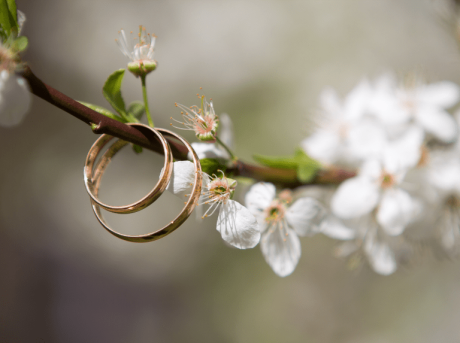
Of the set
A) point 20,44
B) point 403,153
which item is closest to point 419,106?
point 403,153

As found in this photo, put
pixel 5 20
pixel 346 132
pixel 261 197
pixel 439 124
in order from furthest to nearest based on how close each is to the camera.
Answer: pixel 346 132 → pixel 439 124 → pixel 261 197 → pixel 5 20

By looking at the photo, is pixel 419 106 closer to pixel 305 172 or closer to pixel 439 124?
pixel 439 124

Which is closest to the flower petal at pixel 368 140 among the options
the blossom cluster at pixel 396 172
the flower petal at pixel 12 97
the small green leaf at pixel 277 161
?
the blossom cluster at pixel 396 172

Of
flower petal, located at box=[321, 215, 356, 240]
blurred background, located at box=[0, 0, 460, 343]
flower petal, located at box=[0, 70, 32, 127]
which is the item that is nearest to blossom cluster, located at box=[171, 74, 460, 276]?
flower petal, located at box=[321, 215, 356, 240]

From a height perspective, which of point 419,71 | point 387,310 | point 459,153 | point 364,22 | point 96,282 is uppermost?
point 364,22

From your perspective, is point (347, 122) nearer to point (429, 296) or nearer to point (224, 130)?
point (224, 130)

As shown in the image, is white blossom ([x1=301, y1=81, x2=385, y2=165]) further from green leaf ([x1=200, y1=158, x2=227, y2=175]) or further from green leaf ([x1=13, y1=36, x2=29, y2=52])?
green leaf ([x1=13, y1=36, x2=29, y2=52])

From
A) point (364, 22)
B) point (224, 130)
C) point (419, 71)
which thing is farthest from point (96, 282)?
point (364, 22)
